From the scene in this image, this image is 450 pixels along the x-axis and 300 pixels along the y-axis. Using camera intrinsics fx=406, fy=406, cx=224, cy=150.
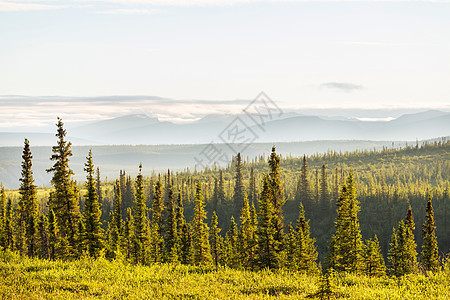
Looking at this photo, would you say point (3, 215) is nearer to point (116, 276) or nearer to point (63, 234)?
point (63, 234)

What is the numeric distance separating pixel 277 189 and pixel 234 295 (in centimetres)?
4051

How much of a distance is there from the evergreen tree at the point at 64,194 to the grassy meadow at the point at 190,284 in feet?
91.4

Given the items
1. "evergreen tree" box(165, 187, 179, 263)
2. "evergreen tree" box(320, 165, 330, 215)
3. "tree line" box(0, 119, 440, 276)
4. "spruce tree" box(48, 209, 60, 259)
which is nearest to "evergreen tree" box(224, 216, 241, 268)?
"tree line" box(0, 119, 440, 276)

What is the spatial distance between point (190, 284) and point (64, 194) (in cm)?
3681

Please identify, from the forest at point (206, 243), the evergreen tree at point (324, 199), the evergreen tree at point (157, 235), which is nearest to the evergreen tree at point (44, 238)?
the forest at point (206, 243)

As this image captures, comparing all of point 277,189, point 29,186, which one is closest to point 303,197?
point 277,189

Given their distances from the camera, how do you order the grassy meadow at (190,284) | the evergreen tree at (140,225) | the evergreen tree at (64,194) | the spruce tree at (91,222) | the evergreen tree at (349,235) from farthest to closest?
the evergreen tree at (140,225)
the evergreen tree at (349,235)
the spruce tree at (91,222)
the evergreen tree at (64,194)
the grassy meadow at (190,284)

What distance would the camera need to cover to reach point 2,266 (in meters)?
24.3

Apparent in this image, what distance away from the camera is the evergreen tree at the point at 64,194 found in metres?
51.3

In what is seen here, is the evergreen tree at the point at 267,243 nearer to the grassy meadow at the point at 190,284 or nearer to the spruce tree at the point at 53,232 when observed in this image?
the grassy meadow at the point at 190,284

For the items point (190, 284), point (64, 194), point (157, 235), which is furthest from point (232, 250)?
point (190, 284)

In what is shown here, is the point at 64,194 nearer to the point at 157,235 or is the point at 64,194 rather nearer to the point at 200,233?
the point at 200,233

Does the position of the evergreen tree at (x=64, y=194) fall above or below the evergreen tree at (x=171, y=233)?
above

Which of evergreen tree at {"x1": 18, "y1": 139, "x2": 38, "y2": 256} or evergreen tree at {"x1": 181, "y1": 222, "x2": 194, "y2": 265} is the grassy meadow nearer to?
evergreen tree at {"x1": 18, "y1": 139, "x2": 38, "y2": 256}
